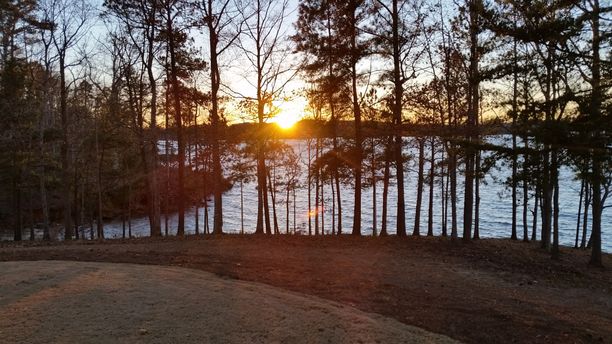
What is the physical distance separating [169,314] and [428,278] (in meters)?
6.18

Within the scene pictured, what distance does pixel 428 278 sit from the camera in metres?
10.3

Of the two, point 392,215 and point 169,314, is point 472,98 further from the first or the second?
point 392,215

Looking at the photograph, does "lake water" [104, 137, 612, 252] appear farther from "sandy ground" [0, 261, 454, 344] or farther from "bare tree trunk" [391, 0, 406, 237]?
"sandy ground" [0, 261, 454, 344]

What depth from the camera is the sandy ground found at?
534cm

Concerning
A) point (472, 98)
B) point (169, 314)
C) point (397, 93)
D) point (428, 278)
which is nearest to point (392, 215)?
point (472, 98)

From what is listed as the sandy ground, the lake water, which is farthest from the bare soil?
the lake water

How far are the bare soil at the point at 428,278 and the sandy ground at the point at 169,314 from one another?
2.90 feet

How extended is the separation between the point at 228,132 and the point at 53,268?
1560cm

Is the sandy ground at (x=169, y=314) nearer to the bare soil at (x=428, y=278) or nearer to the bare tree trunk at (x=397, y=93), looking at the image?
the bare soil at (x=428, y=278)

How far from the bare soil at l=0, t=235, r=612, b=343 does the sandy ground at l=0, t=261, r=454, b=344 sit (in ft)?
2.90

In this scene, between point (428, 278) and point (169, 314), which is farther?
point (428, 278)

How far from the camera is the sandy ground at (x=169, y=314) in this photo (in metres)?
5.34

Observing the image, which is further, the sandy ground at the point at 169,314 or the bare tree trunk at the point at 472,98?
the bare tree trunk at the point at 472,98

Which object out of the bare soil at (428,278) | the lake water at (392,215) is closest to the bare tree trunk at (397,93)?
the bare soil at (428,278)
